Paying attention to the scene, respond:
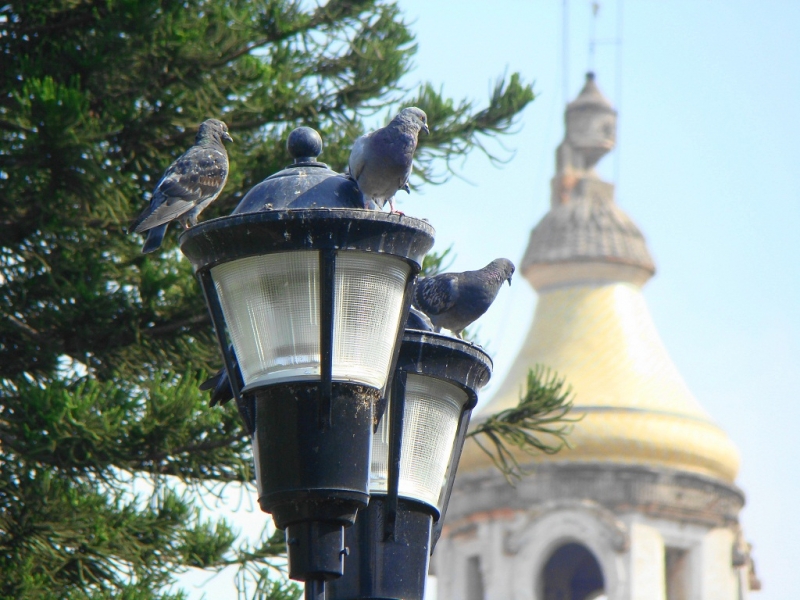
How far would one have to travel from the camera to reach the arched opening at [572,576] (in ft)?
136

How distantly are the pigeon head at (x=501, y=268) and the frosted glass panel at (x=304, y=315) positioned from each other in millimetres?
2763

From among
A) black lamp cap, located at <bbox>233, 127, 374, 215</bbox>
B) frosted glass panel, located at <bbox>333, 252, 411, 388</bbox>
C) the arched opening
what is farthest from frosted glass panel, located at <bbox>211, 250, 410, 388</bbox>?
the arched opening

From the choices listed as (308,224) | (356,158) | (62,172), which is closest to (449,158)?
(62,172)

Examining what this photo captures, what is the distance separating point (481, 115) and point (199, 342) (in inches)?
114

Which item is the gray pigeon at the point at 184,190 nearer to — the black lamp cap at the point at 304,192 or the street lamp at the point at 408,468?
the black lamp cap at the point at 304,192

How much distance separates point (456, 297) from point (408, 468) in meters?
1.89

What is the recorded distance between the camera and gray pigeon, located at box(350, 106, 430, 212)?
604 centimetres

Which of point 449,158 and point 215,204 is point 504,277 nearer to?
point 215,204

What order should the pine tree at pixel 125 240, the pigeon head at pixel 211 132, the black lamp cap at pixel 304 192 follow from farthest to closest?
the pine tree at pixel 125 240 < the pigeon head at pixel 211 132 < the black lamp cap at pixel 304 192

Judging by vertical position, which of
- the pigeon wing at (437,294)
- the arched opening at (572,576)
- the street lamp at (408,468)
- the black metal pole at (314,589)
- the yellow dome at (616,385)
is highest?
the yellow dome at (616,385)

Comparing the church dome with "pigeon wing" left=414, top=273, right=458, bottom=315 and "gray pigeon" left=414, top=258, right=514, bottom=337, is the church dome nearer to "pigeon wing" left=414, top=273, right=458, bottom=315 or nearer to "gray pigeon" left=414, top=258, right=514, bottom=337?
"gray pigeon" left=414, top=258, right=514, bottom=337

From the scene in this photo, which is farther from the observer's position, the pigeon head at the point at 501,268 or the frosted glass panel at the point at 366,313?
the pigeon head at the point at 501,268

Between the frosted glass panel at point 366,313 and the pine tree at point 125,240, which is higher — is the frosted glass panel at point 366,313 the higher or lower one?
the lower one

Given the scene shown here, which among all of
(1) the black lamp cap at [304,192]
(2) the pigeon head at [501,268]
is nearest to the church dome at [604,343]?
(2) the pigeon head at [501,268]
